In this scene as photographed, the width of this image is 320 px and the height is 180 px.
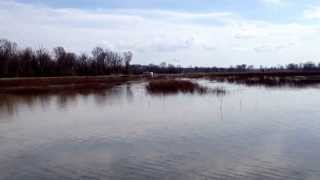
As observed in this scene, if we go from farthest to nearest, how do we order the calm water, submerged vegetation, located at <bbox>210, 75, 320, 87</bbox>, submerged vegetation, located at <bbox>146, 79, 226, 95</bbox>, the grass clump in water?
submerged vegetation, located at <bbox>210, 75, 320, 87</bbox>
the grass clump in water
submerged vegetation, located at <bbox>146, 79, 226, 95</bbox>
the calm water

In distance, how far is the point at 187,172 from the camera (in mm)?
13102

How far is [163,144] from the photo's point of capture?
56.7 ft

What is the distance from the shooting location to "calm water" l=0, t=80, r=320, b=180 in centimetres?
1330

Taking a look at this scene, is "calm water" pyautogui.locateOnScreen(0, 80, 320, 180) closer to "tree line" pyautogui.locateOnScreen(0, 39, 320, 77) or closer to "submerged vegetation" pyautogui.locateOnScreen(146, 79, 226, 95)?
"submerged vegetation" pyautogui.locateOnScreen(146, 79, 226, 95)

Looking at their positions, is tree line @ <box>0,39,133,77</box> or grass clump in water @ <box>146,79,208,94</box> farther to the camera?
tree line @ <box>0,39,133,77</box>

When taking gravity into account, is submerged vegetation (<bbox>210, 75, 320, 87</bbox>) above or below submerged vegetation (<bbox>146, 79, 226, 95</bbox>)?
below

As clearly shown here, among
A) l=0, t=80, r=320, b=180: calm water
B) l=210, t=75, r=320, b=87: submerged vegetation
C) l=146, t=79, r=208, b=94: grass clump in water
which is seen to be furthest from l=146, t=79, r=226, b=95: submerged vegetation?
l=0, t=80, r=320, b=180: calm water

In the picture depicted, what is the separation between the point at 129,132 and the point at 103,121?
4.25 m

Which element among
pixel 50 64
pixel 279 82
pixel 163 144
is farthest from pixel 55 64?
pixel 163 144

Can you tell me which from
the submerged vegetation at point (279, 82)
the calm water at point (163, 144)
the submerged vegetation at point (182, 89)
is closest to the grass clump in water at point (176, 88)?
the submerged vegetation at point (182, 89)

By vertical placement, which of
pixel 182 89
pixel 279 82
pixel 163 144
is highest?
pixel 182 89

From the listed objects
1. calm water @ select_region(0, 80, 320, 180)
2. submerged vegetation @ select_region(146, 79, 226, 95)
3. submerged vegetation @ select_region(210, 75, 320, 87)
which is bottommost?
submerged vegetation @ select_region(210, 75, 320, 87)

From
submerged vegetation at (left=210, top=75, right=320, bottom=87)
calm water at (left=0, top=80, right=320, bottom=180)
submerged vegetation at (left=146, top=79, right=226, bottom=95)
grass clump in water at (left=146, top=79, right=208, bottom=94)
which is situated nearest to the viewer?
calm water at (left=0, top=80, right=320, bottom=180)

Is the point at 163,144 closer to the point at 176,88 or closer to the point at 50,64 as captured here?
the point at 176,88
